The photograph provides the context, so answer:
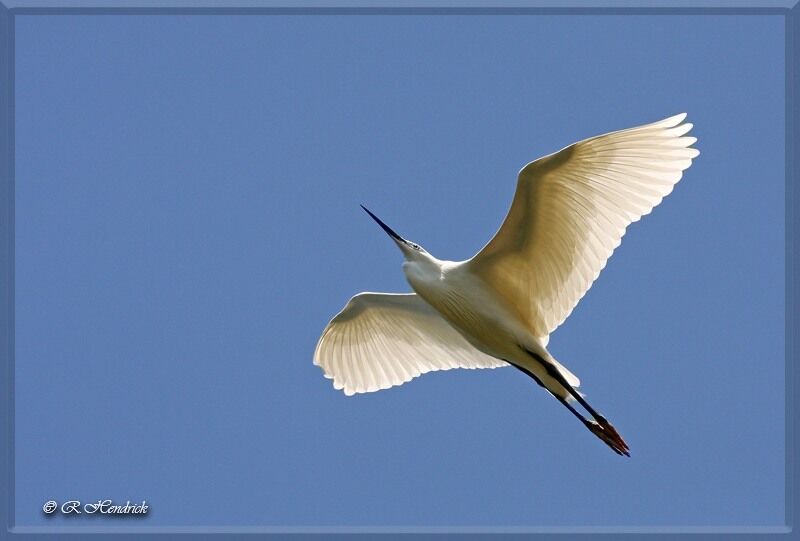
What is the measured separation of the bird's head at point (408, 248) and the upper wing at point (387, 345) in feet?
2.16

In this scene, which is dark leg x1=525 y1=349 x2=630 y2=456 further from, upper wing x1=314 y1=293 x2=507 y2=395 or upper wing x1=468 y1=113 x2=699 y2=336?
upper wing x1=314 y1=293 x2=507 y2=395

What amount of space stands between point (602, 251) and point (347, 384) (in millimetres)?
3092

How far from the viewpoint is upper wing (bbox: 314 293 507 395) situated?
32.5 ft

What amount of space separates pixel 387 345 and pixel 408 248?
1392mm

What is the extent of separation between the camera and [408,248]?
9.14 metres

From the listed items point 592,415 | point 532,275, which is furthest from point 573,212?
point 592,415

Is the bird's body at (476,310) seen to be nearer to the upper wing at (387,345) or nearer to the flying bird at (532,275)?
the flying bird at (532,275)

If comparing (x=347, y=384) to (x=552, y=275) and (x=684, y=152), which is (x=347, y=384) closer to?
(x=552, y=275)

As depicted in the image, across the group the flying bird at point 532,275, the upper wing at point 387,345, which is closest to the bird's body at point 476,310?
the flying bird at point 532,275

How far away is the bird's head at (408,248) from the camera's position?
8.99 meters

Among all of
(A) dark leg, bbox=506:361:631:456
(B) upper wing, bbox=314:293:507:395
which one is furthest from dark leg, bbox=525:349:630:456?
(B) upper wing, bbox=314:293:507:395

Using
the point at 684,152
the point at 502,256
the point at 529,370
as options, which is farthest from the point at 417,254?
the point at 684,152

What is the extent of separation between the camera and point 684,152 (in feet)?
26.2

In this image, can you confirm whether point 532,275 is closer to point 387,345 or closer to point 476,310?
point 476,310
